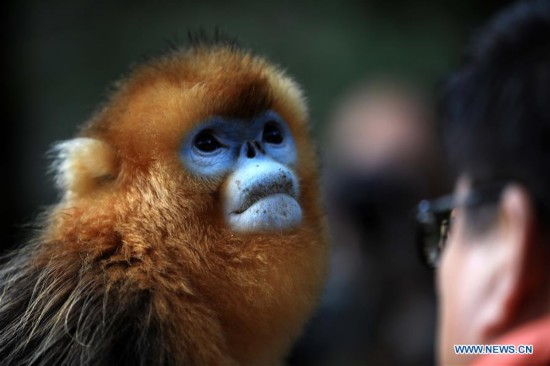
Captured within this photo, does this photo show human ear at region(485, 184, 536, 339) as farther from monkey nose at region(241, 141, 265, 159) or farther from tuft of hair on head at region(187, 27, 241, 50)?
tuft of hair on head at region(187, 27, 241, 50)

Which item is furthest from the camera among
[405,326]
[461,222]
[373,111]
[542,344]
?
[373,111]

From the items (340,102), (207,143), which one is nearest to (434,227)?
(207,143)

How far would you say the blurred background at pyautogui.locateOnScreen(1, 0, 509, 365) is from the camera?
3.38 m

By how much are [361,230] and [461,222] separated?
1.82 m

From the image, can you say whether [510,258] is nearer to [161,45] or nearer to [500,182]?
[500,182]

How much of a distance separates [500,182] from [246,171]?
605mm

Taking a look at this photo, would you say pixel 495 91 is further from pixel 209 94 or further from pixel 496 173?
pixel 209 94

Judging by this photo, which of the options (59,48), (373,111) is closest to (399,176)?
(373,111)

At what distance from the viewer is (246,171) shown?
5.81 ft

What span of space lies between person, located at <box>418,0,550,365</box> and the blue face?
1.52 ft

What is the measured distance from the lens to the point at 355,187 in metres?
3.52

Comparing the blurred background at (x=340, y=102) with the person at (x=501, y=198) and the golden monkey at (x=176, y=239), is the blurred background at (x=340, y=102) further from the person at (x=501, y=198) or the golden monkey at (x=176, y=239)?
the person at (x=501, y=198)

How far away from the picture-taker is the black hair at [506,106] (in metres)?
1.42

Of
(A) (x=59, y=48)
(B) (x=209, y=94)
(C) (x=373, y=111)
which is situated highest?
(A) (x=59, y=48)
